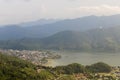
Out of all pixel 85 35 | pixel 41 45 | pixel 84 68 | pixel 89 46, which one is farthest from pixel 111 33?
pixel 84 68

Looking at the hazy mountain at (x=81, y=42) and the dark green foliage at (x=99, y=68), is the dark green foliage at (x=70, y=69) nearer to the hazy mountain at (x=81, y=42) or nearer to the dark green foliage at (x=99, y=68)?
the dark green foliage at (x=99, y=68)

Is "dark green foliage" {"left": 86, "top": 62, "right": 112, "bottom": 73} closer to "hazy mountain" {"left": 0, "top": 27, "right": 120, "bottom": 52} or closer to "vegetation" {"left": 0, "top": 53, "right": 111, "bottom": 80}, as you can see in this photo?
"vegetation" {"left": 0, "top": 53, "right": 111, "bottom": 80}

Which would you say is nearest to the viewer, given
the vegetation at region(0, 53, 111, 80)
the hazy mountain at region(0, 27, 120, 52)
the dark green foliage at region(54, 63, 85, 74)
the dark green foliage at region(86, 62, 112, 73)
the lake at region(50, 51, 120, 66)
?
the vegetation at region(0, 53, 111, 80)

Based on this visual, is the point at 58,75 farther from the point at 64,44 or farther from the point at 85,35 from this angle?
the point at 85,35

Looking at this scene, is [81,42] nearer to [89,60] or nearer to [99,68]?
[89,60]

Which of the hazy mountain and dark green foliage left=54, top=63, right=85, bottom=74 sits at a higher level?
the hazy mountain

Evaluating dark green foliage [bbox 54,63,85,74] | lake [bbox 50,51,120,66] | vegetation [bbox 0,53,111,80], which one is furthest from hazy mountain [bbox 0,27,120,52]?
dark green foliage [bbox 54,63,85,74]

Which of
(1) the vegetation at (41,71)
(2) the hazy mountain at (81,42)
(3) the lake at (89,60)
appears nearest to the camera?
(1) the vegetation at (41,71)

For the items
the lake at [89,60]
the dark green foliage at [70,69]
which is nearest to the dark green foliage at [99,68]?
the dark green foliage at [70,69]

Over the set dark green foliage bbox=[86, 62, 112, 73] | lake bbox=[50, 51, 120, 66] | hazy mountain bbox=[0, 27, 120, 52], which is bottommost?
dark green foliage bbox=[86, 62, 112, 73]

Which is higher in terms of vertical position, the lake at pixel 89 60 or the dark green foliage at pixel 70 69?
the lake at pixel 89 60

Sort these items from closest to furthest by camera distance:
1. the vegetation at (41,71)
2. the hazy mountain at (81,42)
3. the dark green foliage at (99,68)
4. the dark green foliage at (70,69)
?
1. the vegetation at (41,71)
2. the dark green foliage at (70,69)
3. the dark green foliage at (99,68)
4. the hazy mountain at (81,42)
